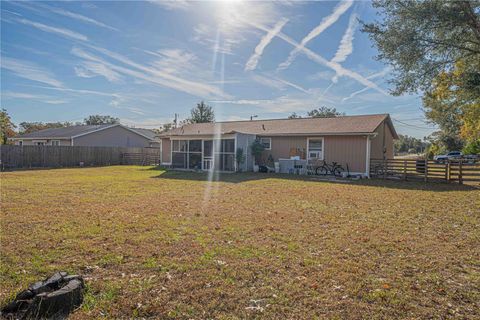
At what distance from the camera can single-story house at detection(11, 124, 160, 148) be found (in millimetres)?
29302

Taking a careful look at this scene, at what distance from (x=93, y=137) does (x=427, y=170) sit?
29.2 m

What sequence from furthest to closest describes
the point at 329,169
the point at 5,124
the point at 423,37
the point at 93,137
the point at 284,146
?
the point at 5,124 < the point at 93,137 < the point at 284,146 < the point at 329,169 < the point at 423,37

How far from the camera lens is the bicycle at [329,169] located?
1788cm

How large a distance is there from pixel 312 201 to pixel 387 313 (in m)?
6.23

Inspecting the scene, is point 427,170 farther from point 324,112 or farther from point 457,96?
point 324,112

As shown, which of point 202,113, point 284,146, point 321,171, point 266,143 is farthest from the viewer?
point 202,113

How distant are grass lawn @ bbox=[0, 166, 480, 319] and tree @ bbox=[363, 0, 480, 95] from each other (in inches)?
176

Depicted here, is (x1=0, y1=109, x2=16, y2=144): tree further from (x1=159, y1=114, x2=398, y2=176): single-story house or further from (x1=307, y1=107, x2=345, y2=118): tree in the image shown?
(x1=307, y1=107, x2=345, y2=118): tree

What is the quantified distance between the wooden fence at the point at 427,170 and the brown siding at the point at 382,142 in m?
1.87

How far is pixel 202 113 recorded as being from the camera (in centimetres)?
4356

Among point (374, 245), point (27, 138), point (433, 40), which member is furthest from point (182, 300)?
point (27, 138)

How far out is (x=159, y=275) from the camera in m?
3.66

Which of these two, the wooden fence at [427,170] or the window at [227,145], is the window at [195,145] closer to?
the window at [227,145]

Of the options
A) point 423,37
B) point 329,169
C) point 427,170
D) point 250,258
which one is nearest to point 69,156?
point 329,169
